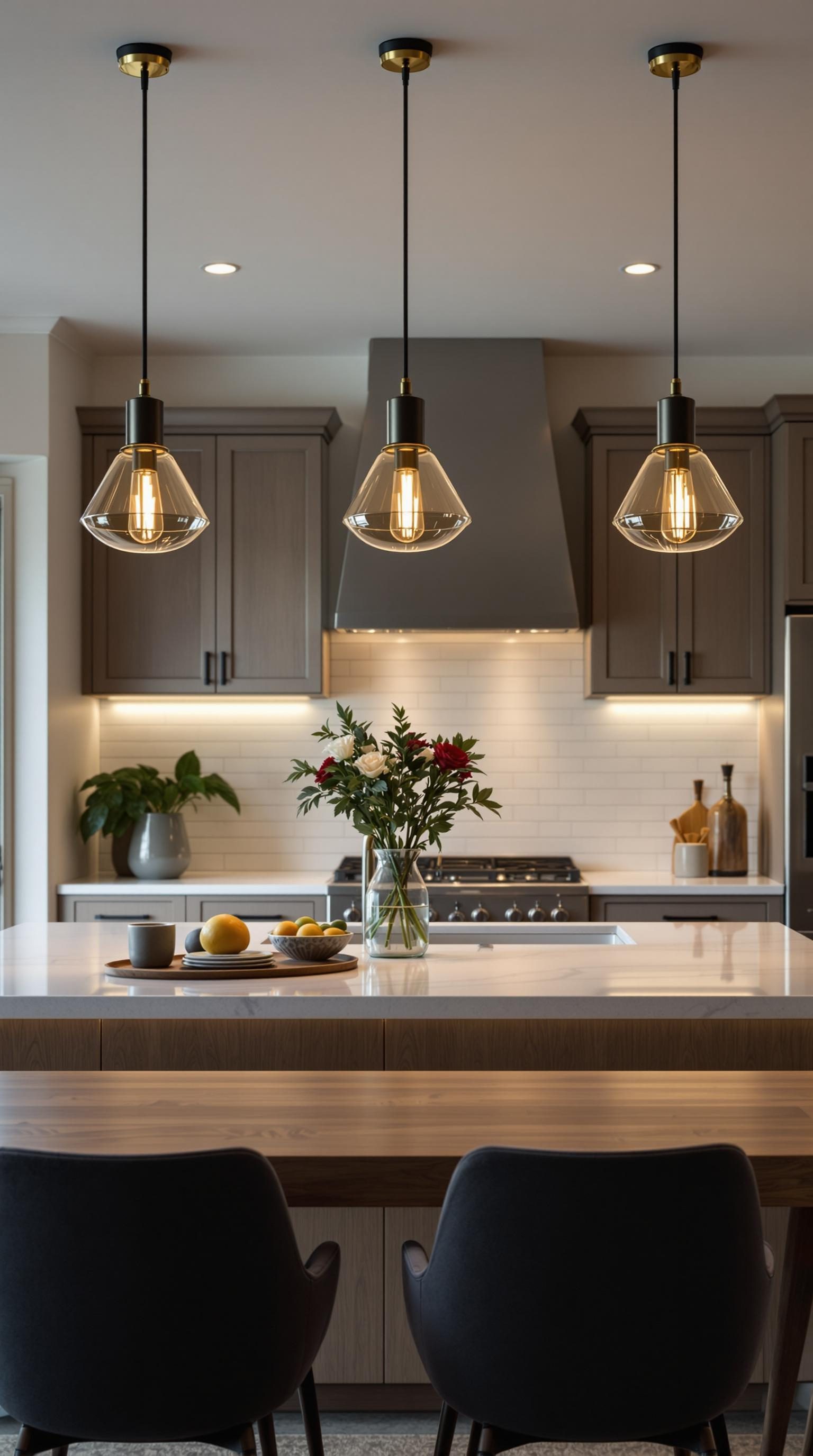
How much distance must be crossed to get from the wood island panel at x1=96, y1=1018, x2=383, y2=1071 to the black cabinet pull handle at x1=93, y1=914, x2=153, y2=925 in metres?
2.07

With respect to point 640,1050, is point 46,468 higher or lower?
higher

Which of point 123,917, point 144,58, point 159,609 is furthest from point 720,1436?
point 159,609

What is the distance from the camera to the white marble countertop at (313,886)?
185 inches

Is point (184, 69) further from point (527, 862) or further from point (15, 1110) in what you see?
point (527, 862)

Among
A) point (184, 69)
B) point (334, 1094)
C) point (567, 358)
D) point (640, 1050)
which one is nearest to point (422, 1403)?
point (640, 1050)

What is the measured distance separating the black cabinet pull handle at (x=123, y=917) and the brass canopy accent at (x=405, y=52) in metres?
3.01

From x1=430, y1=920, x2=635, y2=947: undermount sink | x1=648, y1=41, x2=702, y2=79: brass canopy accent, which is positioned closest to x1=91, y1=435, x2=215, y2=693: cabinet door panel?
x1=430, y1=920, x2=635, y2=947: undermount sink

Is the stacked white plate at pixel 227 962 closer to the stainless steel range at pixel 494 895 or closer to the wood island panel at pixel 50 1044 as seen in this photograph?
the wood island panel at pixel 50 1044

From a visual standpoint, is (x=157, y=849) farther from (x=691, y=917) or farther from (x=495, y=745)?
(x=691, y=917)

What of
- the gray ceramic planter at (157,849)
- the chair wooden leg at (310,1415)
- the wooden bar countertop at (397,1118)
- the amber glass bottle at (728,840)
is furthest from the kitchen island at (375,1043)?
the amber glass bottle at (728,840)

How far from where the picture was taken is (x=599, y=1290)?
1.53m

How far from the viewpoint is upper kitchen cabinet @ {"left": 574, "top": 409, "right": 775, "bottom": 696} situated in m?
4.95

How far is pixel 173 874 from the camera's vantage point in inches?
195

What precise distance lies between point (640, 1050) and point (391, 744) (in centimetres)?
86
